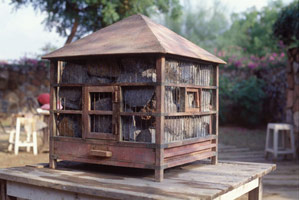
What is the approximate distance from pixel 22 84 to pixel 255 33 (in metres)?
13.6

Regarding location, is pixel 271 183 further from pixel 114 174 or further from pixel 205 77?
pixel 114 174

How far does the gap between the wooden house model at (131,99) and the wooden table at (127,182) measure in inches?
5.0

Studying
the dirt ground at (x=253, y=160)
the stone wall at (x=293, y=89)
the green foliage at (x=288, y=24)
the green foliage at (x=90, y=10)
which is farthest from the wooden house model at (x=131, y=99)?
the green foliage at (x=90, y=10)

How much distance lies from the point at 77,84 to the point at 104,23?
8.42 m

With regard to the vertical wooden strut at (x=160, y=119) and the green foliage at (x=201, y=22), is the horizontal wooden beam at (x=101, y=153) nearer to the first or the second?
the vertical wooden strut at (x=160, y=119)

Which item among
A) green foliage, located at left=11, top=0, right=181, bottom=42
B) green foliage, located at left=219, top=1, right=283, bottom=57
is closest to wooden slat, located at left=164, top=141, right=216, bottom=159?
green foliage, located at left=11, top=0, right=181, bottom=42

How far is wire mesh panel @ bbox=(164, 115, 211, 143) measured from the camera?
2752mm

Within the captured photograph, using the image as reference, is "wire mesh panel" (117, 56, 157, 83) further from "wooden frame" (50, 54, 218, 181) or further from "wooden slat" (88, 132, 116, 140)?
"wooden slat" (88, 132, 116, 140)

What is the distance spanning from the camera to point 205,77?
3.23m

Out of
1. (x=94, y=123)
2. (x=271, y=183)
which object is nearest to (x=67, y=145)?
(x=94, y=123)

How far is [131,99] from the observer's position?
2721 mm

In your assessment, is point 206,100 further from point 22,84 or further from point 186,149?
point 22,84

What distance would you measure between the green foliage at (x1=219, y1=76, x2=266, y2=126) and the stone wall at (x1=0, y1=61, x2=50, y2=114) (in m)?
6.01

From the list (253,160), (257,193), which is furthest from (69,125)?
(253,160)
